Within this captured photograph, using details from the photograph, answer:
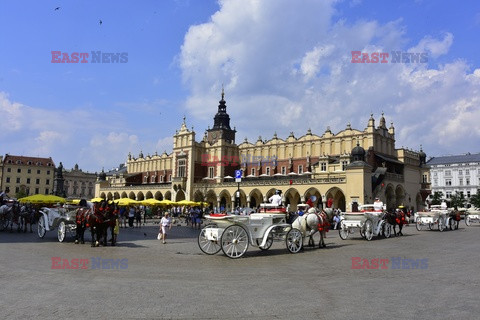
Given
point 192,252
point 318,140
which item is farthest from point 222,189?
point 192,252

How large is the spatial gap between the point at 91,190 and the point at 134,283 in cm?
11518

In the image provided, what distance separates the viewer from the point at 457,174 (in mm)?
91688

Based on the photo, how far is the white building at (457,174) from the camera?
8869 centimetres

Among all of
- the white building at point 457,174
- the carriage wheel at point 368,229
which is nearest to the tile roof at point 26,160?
the white building at point 457,174

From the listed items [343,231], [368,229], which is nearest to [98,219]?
[343,231]

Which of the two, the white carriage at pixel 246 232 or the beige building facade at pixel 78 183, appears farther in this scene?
the beige building facade at pixel 78 183

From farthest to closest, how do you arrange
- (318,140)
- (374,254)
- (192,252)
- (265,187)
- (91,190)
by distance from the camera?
(91,190) < (318,140) < (265,187) < (192,252) < (374,254)

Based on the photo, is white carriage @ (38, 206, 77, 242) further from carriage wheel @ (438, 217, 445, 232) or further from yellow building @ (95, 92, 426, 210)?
yellow building @ (95, 92, 426, 210)

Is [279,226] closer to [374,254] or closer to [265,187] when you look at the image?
[374,254]

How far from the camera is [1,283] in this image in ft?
26.1

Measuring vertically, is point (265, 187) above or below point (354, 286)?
above

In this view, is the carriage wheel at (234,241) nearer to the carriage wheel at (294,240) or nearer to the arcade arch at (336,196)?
the carriage wheel at (294,240)

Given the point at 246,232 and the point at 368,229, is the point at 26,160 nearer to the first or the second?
the point at 368,229

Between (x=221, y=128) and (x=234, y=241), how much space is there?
2336 inches
